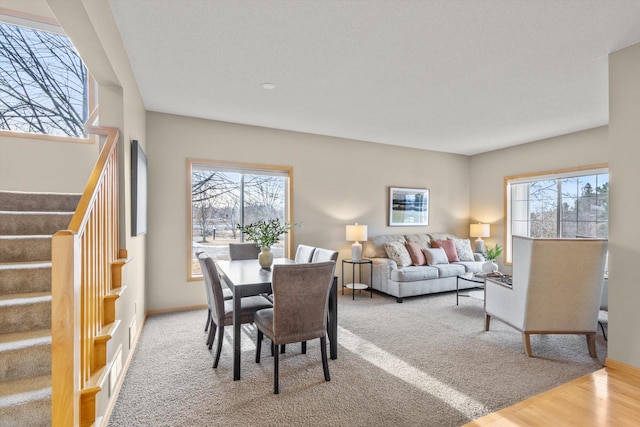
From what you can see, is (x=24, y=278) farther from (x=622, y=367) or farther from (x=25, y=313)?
(x=622, y=367)

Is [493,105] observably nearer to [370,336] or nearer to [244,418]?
[370,336]

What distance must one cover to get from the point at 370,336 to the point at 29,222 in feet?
10.2

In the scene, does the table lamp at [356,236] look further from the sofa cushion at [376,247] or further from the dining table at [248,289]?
the dining table at [248,289]

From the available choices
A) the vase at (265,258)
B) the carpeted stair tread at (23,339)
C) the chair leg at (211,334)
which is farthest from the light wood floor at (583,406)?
the carpeted stair tread at (23,339)

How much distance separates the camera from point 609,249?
2.66m

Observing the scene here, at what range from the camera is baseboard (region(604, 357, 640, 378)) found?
8.05 feet

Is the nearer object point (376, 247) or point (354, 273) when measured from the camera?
→ point (354, 273)

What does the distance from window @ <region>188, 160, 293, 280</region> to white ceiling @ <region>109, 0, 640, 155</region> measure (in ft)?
2.45

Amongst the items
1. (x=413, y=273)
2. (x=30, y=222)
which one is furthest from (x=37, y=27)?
(x=413, y=273)

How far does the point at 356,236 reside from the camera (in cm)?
505

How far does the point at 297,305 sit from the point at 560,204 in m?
5.19

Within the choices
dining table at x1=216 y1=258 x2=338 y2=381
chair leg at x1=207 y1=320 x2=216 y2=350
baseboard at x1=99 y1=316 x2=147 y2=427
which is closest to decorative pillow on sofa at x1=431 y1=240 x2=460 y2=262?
dining table at x1=216 y1=258 x2=338 y2=381

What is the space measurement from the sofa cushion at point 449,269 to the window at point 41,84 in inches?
200

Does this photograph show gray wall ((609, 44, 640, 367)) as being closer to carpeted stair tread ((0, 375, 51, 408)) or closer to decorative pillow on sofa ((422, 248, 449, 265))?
decorative pillow on sofa ((422, 248, 449, 265))
